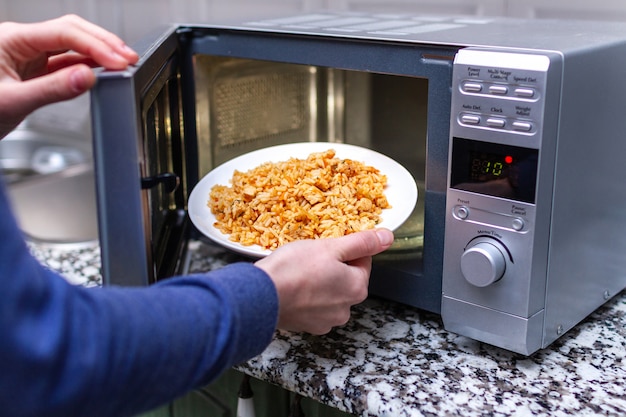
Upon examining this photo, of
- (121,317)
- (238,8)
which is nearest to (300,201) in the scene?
(121,317)

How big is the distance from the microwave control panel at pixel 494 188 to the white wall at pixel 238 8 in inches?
25.5

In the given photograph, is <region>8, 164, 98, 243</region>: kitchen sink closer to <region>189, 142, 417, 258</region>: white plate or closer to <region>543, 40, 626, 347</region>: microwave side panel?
<region>189, 142, 417, 258</region>: white plate

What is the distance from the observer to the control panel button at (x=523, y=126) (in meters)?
0.73

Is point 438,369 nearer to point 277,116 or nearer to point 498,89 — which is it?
point 498,89

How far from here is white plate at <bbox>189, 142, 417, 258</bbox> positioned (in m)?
0.86

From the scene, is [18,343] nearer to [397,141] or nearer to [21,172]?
[397,141]

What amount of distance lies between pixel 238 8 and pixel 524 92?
4.21 feet

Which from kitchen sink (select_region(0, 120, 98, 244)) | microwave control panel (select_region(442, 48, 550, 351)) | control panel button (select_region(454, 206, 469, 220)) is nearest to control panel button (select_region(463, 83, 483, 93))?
microwave control panel (select_region(442, 48, 550, 351))

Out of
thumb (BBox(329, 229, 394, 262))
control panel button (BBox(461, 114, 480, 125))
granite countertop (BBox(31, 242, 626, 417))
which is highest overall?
control panel button (BBox(461, 114, 480, 125))

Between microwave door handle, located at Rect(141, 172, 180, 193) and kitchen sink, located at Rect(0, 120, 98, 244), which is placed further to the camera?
kitchen sink, located at Rect(0, 120, 98, 244)

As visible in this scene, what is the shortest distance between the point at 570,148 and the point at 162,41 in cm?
49

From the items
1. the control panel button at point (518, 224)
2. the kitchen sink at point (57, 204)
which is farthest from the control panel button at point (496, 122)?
the kitchen sink at point (57, 204)

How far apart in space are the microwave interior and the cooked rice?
0.08 meters

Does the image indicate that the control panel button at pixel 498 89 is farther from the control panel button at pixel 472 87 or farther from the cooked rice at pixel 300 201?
the cooked rice at pixel 300 201
